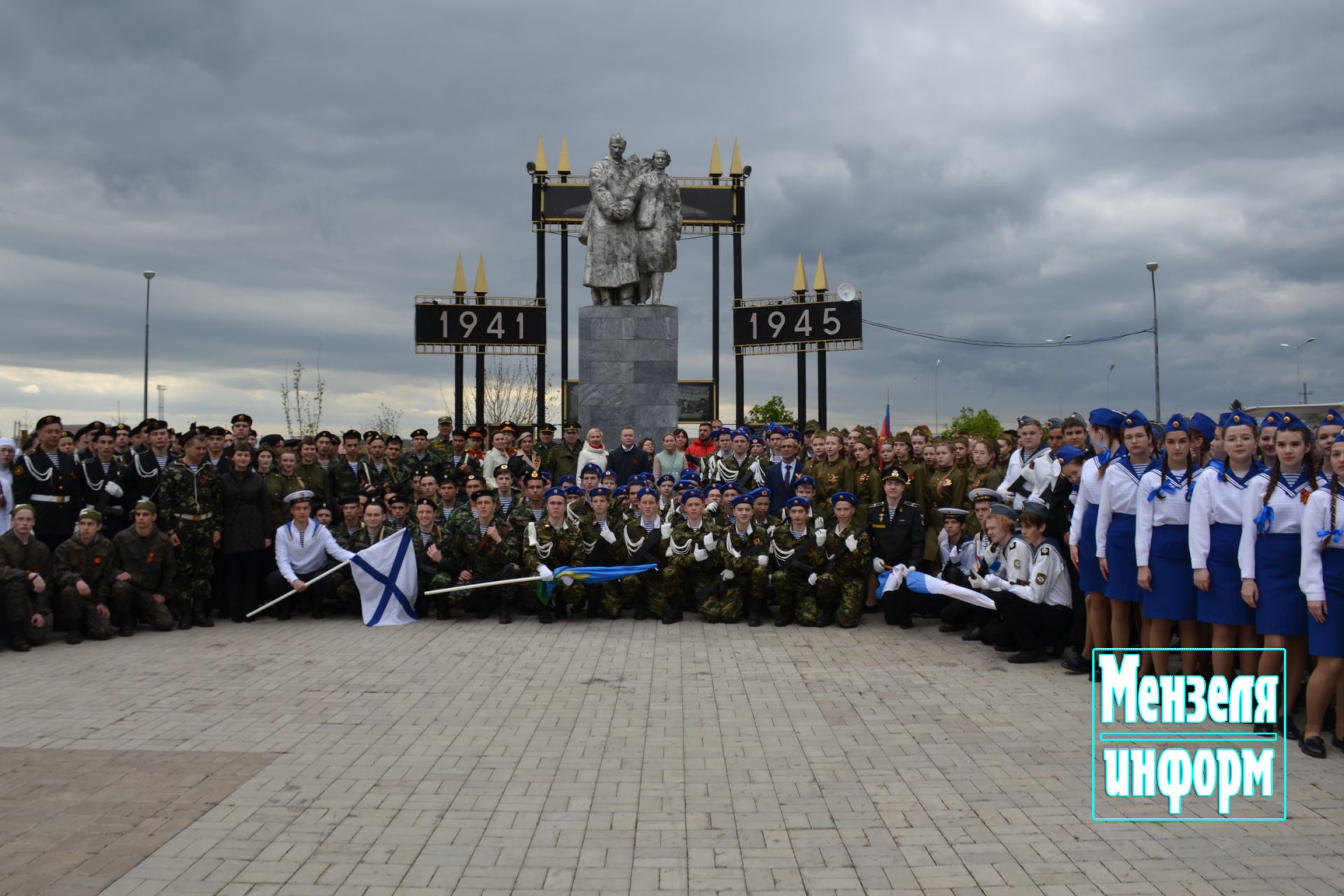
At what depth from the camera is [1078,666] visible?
279 inches

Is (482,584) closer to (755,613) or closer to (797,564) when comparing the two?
(755,613)

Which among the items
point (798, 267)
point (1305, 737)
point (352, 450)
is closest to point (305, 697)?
point (352, 450)

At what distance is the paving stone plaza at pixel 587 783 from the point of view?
12.1 ft

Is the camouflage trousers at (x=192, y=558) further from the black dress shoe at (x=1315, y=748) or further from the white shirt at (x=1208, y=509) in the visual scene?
the black dress shoe at (x=1315, y=748)

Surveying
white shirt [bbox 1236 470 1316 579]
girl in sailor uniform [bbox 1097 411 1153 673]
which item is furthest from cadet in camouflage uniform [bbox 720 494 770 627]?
white shirt [bbox 1236 470 1316 579]

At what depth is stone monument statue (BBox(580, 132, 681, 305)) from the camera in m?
15.2

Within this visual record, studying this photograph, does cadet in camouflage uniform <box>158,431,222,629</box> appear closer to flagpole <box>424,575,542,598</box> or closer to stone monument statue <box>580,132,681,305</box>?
flagpole <box>424,575,542,598</box>

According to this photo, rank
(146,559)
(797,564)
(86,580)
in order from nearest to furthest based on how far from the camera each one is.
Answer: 1. (86,580)
2. (146,559)
3. (797,564)

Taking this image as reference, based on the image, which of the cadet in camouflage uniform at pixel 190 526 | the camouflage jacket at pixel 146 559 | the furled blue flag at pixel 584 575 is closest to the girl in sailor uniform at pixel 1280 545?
the furled blue flag at pixel 584 575

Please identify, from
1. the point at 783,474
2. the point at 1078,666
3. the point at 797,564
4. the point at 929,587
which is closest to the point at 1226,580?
the point at 1078,666

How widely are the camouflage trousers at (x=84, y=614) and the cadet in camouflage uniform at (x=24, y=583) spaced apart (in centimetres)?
13

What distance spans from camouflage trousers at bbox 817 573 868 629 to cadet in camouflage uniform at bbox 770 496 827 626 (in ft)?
0.32

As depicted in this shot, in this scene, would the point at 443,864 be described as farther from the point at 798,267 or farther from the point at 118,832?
the point at 798,267

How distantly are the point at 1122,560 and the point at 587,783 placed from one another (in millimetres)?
3984
